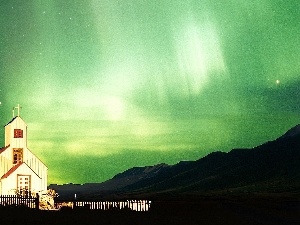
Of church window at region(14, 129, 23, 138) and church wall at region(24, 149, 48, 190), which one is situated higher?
church window at region(14, 129, 23, 138)

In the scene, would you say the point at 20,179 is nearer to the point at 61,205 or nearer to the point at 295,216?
the point at 61,205

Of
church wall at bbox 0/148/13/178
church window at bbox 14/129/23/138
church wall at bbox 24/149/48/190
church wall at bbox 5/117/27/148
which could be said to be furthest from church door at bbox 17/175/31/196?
church window at bbox 14/129/23/138

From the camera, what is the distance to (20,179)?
54.4 metres

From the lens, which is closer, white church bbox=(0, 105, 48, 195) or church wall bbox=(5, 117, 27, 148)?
white church bbox=(0, 105, 48, 195)

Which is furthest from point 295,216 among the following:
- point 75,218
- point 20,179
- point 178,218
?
point 20,179

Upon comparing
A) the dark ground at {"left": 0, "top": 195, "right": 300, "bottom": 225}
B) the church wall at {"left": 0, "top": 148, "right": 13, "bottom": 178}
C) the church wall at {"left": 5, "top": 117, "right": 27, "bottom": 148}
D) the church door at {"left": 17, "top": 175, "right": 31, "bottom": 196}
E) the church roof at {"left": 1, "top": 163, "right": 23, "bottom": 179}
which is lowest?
the dark ground at {"left": 0, "top": 195, "right": 300, "bottom": 225}

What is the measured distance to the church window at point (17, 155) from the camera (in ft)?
183

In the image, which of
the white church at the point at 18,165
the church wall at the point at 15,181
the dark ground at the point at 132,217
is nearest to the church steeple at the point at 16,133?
the white church at the point at 18,165

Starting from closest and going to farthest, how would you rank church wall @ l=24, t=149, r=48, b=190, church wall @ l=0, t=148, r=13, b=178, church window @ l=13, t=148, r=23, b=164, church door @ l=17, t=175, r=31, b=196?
church door @ l=17, t=175, r=31, b=196, church wall @ l=0, t=148, r=13, b=178, church window @ l=13, t=148, r=23, b=164, church wall @ l=24, t=149, r=48, b=190

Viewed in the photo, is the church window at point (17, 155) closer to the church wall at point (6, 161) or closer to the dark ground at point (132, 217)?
the church wall at point (6, 161)

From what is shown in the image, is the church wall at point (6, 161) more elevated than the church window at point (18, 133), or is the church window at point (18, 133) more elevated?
the church window at point (18, 133)

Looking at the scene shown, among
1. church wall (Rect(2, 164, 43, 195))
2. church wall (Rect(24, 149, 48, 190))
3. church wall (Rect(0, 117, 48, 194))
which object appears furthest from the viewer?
church wall (Rect(24, 149, 48, 190))

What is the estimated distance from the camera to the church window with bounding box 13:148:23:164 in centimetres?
5578

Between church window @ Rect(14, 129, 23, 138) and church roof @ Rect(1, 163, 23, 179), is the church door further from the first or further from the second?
church window @ Rect(14, 129, 23, 138)
